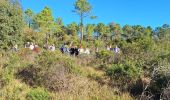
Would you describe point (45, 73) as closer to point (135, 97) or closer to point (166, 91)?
point (135, 97)

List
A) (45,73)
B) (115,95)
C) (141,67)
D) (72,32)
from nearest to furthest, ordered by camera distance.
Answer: (115,95)
(45,73)
(141,67)
(72,32)

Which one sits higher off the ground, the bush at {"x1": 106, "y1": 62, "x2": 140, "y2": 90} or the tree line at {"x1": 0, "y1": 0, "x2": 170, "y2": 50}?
the tree line at {"x1": 0, "y1": 0, "x2": 170, "y2": 50}

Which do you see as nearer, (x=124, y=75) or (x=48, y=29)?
(x=124, y=75)

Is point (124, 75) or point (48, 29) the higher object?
point (48, 29)

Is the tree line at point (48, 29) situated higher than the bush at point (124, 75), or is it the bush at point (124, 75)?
the tree line at point (48, 29)

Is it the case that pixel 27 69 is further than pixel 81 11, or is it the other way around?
pixel 81 11

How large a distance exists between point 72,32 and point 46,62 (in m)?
59.0

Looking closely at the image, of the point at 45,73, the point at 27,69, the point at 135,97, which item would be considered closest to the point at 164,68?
the point at 135,97

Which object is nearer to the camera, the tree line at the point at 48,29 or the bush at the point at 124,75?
the bush at the point at 124,75

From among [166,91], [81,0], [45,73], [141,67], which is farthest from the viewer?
[81,0]

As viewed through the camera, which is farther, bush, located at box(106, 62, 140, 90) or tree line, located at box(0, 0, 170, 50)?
tree line, located at box(0, 0, 170, 50)

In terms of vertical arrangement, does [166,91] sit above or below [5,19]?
below

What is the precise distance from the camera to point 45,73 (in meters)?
13.2

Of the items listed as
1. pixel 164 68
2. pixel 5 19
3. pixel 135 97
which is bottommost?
pixel 135 97
